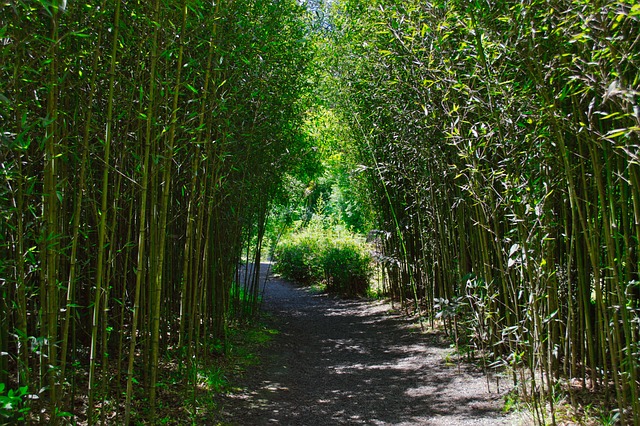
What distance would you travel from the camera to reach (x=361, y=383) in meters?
3.96

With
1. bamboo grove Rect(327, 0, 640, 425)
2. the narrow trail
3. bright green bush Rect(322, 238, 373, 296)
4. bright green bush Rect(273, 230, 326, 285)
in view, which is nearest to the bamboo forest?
bamboo grove Rect(327, 0, 640, 425)

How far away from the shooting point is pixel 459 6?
9.22 feet

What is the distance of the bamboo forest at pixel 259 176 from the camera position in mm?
2008

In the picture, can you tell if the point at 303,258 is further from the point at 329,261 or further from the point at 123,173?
the point at 123,173

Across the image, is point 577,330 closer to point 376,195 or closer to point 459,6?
point 459,6

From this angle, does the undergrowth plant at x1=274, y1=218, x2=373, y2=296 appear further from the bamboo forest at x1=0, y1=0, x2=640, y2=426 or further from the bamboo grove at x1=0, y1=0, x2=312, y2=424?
the bamboo grove at x1=0, y1=0, x2=312, y2=424

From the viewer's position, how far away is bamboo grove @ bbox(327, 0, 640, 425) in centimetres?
220

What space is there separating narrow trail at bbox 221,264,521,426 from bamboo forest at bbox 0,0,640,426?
0.84 ft

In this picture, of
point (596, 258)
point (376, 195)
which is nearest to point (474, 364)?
point (596, 258)

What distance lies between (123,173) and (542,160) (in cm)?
214

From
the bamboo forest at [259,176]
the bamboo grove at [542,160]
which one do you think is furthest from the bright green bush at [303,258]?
the bamboo grove at [542,160]

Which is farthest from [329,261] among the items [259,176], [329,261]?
[259,176]

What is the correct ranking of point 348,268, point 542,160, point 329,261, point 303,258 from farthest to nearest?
point 303,258, point 329,261, point 348,268, point 542,160

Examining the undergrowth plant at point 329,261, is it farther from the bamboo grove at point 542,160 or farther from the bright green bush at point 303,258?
the bamboo grove at point 542,160
